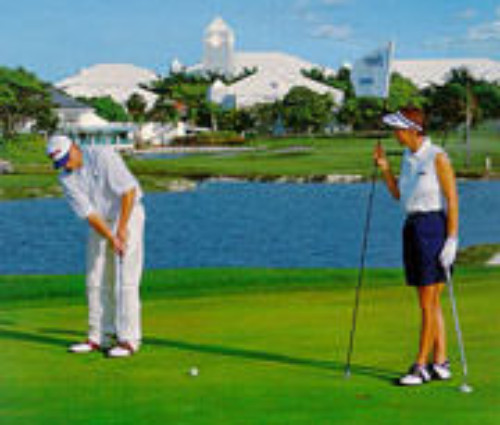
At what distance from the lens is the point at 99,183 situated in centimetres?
600

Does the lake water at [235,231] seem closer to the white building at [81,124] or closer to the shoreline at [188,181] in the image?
the shoreline at [188,181]

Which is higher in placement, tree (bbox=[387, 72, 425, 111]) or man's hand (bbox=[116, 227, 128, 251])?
tree (bbox=[387, 72, 425, 111])

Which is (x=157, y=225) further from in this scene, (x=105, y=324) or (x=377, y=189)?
(x=105, y=324)

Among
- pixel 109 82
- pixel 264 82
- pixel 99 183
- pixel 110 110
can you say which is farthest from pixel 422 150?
pixel 264 82

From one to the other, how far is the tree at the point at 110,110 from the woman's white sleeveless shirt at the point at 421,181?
2277 cm

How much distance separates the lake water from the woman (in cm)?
1403

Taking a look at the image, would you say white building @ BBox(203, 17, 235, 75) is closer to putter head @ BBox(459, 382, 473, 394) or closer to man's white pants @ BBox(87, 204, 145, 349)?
man's white pants @ BBox(87, 204, 145, 349)

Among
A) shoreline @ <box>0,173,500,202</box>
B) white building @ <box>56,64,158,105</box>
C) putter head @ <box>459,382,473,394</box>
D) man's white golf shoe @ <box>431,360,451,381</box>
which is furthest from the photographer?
white building @ <box>56,64,158,105</box>

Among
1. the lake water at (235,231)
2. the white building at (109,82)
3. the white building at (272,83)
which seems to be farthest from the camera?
the white building at (272,83)

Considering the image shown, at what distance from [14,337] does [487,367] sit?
2.74 metres

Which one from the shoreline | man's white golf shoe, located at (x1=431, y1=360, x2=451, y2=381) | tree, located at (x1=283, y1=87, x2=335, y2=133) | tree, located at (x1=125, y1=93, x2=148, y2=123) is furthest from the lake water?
man's white golf shoe, located at (x1=431, y1=360, x2=451, y2=381)

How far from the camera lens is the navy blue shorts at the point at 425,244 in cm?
511

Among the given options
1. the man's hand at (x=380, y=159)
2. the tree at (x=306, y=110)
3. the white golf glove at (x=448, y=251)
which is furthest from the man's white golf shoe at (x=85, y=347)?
the tree at (x=306, y=110)

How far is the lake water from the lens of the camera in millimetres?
20406
